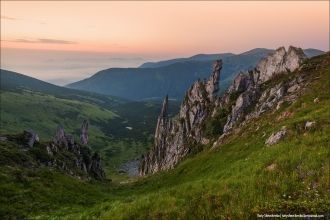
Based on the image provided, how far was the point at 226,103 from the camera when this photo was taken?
4181 inches

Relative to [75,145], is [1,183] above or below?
above

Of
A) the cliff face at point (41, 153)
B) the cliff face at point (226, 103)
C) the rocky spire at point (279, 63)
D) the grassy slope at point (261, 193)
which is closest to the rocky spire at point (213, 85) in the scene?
the cliff face at point (226, 103)

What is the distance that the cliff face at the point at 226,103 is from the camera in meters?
78.8

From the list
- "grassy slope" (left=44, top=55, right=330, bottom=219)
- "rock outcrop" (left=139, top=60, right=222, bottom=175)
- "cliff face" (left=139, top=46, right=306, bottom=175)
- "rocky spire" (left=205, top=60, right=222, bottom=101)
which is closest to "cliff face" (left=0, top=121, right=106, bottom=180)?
"cliff face" (left=139, top=46, right=306, bottom=175)

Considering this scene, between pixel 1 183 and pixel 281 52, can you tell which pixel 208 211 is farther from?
pixel 281 52

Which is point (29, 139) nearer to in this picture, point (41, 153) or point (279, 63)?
point (41, 153)

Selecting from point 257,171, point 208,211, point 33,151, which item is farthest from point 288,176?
point 33,151

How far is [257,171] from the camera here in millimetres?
24000

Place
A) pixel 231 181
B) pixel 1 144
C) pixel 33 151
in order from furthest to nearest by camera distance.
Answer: pixel 33 151 < pixel 1 144 < pixel 231 181

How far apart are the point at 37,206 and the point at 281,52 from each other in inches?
3108

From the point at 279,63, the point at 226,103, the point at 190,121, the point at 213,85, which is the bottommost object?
the point at 190,121

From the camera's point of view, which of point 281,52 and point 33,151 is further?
point 281,52

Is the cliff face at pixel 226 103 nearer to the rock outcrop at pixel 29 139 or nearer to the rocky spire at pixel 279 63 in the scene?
the rocky spire at pixel 279 63

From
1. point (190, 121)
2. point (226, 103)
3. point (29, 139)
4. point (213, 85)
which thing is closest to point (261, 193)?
point (29, 139)
